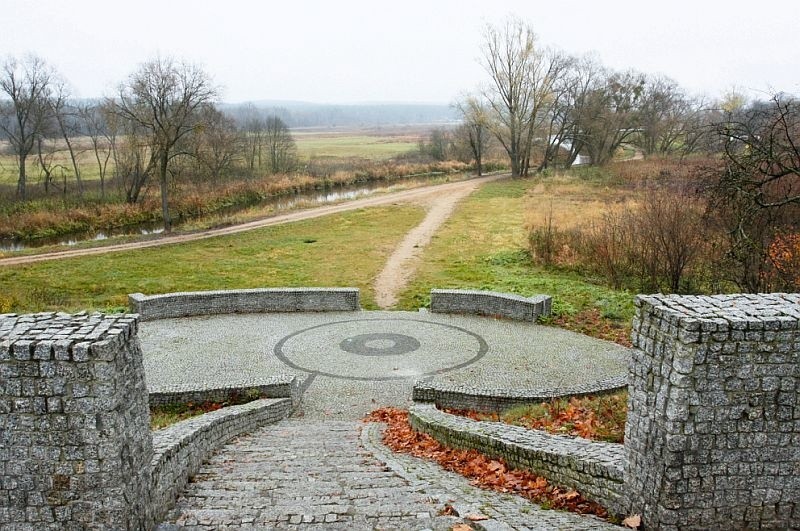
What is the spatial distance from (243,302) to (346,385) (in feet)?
20.5

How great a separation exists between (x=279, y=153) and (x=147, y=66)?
97.8 feet

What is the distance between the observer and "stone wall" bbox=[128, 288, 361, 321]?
17.2 meters

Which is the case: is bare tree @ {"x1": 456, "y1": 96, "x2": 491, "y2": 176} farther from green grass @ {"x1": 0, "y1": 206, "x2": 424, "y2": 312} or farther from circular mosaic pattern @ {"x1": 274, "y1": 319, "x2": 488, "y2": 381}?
circular mosaic pattern @ {"x1": 274, "y1": 319, "x2": 488, "y2": 381}

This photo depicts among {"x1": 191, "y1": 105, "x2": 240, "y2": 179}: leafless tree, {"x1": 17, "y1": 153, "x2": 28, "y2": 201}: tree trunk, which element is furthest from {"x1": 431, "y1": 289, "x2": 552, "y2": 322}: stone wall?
{"x1": 17, "y1": 153, "x2": 28, "y2": 201}: tree trunk

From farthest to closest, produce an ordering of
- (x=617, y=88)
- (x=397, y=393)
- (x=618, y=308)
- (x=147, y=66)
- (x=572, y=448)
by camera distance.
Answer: (x=617, y=88) < (x=147, y=66) < (x=618, y=308) < (x=397, y=393) < (x=572, y=448)

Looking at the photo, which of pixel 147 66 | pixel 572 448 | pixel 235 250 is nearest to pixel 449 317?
pixel 572 448

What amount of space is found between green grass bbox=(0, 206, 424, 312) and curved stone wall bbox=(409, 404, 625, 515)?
1027 cm

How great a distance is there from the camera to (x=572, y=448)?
23.8 feet

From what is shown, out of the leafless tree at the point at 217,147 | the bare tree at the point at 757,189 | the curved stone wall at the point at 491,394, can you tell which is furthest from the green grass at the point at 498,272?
the leafless tree at the point at 217,147

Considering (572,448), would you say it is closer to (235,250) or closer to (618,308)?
(618,308)

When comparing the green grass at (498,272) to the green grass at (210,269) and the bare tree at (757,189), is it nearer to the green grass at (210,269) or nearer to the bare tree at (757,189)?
the green grass at (210,269)

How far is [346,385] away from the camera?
42.4 ft

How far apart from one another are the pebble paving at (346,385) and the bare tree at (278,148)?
46.0 m

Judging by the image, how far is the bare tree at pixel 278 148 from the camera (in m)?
61.3
